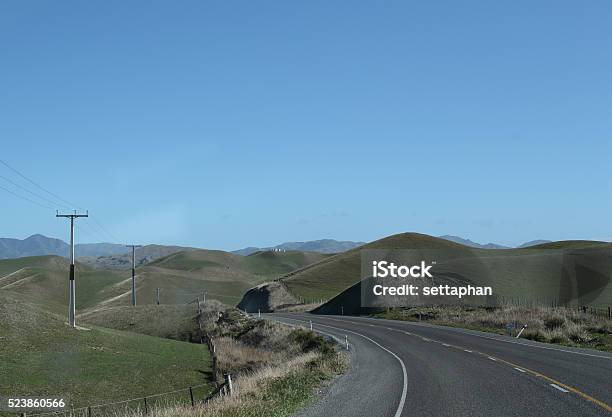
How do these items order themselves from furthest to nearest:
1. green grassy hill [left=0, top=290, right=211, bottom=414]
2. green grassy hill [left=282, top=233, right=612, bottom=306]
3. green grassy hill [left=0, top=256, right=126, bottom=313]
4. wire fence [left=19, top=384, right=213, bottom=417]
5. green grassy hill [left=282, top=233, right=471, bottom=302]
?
green grassy hill [left=0, top=256, right=126, bottom=313] < green grassy hill [left=282, top=233, right=471, bottom=302] < green grassy hill [left=282, top=233, right=612, bottom=306] < green grassy hill [left=0, top=290, right=211, bottom=414] < wire fence [left=19, top=384, right=213, bottom=417]

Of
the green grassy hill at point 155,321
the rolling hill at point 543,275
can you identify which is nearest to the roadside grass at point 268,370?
the green grassy hill at point 155,321

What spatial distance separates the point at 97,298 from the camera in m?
164

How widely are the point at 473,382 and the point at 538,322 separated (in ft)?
99.4

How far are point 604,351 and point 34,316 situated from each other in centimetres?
4014

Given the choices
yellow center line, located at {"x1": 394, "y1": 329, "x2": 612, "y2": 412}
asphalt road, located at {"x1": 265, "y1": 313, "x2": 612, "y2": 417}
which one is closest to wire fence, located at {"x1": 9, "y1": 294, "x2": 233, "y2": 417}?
asphalt road, located at {"x1": 265, "y1": 313, "x2": 612, "y2": 417}

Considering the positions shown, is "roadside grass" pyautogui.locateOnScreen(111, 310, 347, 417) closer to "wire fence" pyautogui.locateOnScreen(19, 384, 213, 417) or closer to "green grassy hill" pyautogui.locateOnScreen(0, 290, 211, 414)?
"wire fence" pyautogui.locateOnScreen(19, 384, 213, 417)

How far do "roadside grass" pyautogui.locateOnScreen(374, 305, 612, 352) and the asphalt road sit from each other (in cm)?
393

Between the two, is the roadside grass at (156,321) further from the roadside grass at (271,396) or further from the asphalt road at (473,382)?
the roadside grass at (271,396)

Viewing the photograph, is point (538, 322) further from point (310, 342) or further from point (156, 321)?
point (156, 321)

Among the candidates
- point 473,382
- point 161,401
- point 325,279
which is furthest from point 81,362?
point 325,279

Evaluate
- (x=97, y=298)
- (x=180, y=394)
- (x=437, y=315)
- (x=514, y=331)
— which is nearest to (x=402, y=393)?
(x=180, y=394)

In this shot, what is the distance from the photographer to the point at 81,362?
141 feet

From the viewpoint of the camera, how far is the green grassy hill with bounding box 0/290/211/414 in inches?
1384

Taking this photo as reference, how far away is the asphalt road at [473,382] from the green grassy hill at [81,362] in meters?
12.7
